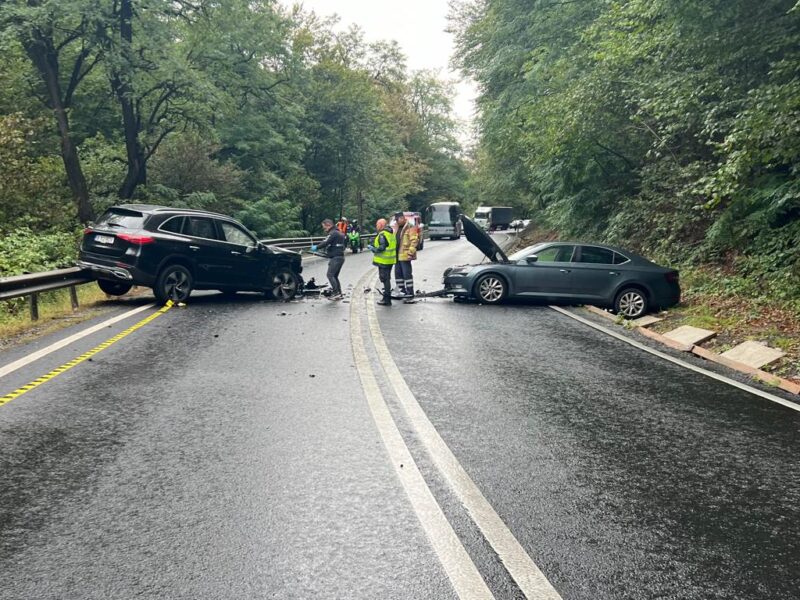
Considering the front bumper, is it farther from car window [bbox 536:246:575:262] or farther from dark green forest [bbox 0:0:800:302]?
dark green forest [bbox 0:0:800:302]

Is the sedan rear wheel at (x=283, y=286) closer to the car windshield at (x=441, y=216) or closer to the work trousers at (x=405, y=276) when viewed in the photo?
the work trousers at (x=405, y=276)

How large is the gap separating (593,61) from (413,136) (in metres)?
59.1

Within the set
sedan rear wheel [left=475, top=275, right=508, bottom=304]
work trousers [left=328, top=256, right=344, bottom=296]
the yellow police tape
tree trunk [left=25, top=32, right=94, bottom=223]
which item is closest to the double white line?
the yellow police tape

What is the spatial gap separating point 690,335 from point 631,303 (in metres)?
2.85

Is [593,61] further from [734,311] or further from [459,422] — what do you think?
[459,422]

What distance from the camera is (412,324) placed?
37.3 ft

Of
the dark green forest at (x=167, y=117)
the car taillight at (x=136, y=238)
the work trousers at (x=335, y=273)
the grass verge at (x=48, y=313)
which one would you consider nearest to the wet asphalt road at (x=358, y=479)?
the grass verge at (x=48, y=313)

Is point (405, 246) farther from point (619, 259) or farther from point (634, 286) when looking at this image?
point (634, 286)

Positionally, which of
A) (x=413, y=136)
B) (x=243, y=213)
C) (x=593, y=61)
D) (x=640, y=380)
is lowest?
(x=640, y=380)

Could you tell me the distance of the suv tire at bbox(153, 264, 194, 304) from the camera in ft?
40.9

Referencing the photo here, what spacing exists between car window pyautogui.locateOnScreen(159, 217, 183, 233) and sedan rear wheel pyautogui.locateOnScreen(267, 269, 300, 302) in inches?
93.6

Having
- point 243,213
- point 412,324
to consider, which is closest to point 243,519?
point 412,324

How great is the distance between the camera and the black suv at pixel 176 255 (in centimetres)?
1213

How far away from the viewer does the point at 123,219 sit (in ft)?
40.7
